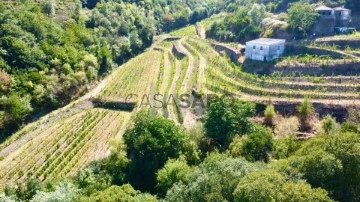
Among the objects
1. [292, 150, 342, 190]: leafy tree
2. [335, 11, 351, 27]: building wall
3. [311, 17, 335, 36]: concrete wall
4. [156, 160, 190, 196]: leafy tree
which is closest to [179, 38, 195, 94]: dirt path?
[311, 17, 335, 36]: concrete wall

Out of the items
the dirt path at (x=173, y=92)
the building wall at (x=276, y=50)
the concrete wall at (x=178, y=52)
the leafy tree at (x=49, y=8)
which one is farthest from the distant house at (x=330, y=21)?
the leafy tree at (x=49, y=8)

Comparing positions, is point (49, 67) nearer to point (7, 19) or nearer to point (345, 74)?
point (7, 19)

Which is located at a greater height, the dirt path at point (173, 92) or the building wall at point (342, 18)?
the building wall at point (342, 18)

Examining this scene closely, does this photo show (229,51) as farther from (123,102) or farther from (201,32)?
(201,32)

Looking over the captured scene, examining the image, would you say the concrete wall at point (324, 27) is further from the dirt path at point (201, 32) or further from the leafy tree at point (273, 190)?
the leafy tree at point (273, 190)

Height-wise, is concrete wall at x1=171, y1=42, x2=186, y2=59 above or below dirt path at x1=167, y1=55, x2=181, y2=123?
above

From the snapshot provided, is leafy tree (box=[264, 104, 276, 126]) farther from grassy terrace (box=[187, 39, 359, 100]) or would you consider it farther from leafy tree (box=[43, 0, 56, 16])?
leafy tree (box=[43, 0, 56, 16])

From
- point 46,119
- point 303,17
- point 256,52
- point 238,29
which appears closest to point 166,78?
point 256,52
